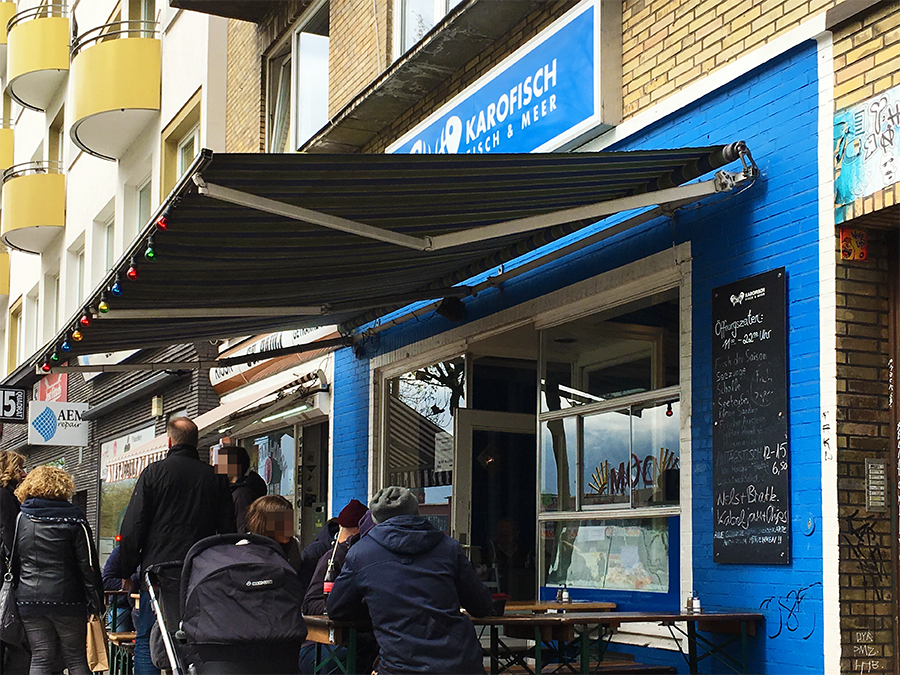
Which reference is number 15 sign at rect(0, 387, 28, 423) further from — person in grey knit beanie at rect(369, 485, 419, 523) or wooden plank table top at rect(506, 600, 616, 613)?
person in grey knit beanie at rect(369, 485, 419, 523)

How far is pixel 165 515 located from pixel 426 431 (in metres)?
4.44

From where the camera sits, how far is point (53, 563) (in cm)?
770

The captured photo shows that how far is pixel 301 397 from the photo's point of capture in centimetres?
1298

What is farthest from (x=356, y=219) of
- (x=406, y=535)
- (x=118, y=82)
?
(x=118, y=82)

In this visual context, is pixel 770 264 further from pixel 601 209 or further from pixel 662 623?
pixel 662 623

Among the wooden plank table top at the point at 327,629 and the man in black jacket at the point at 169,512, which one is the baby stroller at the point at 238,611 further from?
the man in black jacket at the point at 169,512

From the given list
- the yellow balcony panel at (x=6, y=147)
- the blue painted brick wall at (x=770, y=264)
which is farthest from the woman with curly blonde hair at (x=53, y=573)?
the yellow balcony panel at (x=6, y=147)

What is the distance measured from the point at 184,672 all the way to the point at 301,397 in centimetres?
677

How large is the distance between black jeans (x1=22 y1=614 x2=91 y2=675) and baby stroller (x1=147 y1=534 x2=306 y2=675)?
2.38m

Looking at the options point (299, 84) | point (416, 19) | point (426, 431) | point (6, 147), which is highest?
point (6, 147)

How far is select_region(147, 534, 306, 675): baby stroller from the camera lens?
552cm

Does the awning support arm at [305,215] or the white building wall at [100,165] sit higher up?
the white building wall at [100,165]

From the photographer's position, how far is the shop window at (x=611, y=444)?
7.54 m

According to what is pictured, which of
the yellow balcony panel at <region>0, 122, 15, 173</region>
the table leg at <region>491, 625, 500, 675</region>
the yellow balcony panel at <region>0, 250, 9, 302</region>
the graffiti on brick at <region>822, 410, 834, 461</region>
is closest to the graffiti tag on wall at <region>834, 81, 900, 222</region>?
the graffiti on brick at <region>822, 410, 834, 461</region>
